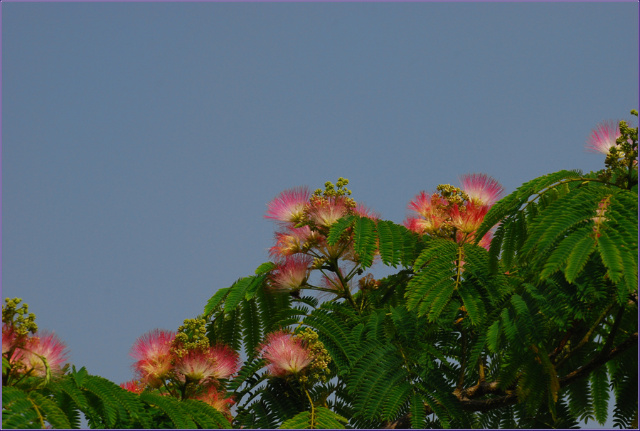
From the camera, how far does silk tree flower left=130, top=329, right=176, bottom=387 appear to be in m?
4.42

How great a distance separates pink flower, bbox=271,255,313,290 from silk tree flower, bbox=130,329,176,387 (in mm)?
739

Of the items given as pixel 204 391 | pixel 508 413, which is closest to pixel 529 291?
pixel 508 413

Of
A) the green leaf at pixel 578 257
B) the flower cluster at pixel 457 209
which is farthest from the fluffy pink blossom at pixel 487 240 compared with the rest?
the green leaf at pixel 578 257

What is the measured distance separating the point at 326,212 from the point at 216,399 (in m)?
1.27

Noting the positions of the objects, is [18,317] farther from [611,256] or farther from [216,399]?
[611,256]

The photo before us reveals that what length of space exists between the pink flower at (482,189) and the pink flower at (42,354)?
8.32 ft

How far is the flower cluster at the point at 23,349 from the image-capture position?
142 inches

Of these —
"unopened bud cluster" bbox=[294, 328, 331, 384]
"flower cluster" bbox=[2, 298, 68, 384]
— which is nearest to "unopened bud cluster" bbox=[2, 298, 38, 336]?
"flower cluster" bbox=[2, 298, 68, 384]

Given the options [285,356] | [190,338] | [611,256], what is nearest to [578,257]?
[611,256]

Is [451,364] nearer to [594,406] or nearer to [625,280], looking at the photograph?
[594,406]

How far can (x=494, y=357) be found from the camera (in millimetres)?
4863

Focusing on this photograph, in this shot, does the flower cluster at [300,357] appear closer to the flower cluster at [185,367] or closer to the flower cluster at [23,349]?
the flower cluster at [185,367]

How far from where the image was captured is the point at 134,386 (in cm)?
436

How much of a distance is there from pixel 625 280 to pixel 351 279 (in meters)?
1.93
